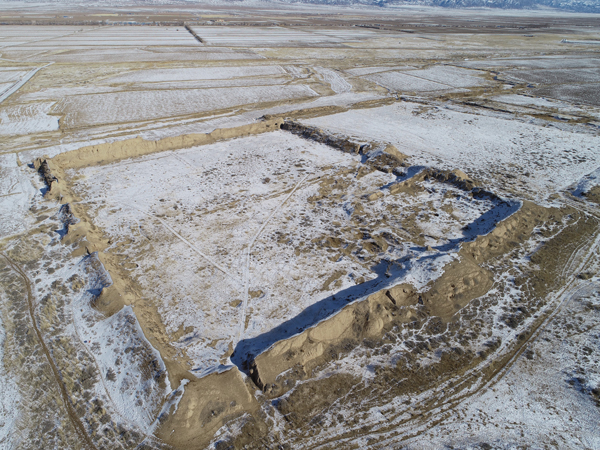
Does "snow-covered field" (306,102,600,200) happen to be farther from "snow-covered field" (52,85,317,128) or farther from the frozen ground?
"snow-covered field" (52,85,317,128)

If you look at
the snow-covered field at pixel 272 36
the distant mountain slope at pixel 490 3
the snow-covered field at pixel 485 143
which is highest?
the distant mountain slope at pixel 490 3

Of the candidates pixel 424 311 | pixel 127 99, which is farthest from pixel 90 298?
pixel 127 99

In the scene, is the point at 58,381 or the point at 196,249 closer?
the point at 58,381

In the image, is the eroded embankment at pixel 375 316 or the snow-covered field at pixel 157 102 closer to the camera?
the eroded embankment at pixel 375 316

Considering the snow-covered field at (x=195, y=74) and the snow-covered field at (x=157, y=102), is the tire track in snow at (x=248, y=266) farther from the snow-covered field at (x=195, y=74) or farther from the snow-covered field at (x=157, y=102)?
the snow-covered field at (x=195, y=74)

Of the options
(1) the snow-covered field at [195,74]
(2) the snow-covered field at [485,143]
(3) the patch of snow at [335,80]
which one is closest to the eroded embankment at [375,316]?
(2) the snow-covered field at [485,143]

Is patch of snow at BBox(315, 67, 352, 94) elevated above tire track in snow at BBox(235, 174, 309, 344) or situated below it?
above

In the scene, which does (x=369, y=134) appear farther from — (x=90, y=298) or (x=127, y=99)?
(x=127, y=99)

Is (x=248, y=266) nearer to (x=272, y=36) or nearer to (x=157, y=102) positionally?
(x=157, y=102)

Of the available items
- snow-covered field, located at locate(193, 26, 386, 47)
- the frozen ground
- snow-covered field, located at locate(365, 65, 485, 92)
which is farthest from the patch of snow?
snow-covered field, located at locate(193, 26, 386, 47)

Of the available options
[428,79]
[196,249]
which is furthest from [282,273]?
[428,79]

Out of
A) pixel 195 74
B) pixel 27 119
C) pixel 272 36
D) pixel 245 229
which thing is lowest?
pixel 245 229

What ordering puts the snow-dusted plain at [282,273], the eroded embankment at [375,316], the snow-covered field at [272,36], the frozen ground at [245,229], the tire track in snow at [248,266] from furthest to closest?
the snow-covered field at [272,36], the frozen ground at [245,229], the tire track in snow at [248,266], the eroded embankment at [375,316], the snow-dusted plain at [282,273]
